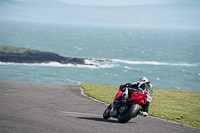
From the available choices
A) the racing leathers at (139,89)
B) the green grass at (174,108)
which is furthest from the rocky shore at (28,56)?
the racing leathers at (139,89)

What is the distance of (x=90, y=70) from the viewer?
74.3 m

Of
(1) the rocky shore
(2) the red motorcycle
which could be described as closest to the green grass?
(2) the red motorcycle

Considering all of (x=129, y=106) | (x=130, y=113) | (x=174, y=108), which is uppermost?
(x=129, y=106)

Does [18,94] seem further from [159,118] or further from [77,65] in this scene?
[77,65]

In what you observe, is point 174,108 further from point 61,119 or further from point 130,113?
point 61,119

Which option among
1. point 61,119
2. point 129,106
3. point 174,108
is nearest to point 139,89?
point 129,106

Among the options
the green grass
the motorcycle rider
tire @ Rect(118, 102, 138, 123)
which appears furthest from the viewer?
the green grass

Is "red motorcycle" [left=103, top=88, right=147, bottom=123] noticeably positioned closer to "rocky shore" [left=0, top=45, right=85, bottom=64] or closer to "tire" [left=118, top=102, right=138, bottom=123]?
"tire" [left=118, top=102, right=138, bottom=123]

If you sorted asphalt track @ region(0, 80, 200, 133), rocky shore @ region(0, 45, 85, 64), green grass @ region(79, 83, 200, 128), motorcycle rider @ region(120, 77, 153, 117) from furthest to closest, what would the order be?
rocky shore @ region(0, 45, 85, 64) → green grass @ region(79, 83, 200, 128) → motorcycle rider @ region(120, 77, 153, 117) → asphalt track @ region(0, 80, 200, 133)

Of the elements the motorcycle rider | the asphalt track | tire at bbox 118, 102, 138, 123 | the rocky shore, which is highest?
the motorcycle rider

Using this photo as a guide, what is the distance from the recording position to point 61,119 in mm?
9320

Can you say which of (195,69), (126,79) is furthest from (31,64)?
(195,69)

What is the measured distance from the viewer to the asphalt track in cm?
812

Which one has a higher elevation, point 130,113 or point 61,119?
point 130,113
